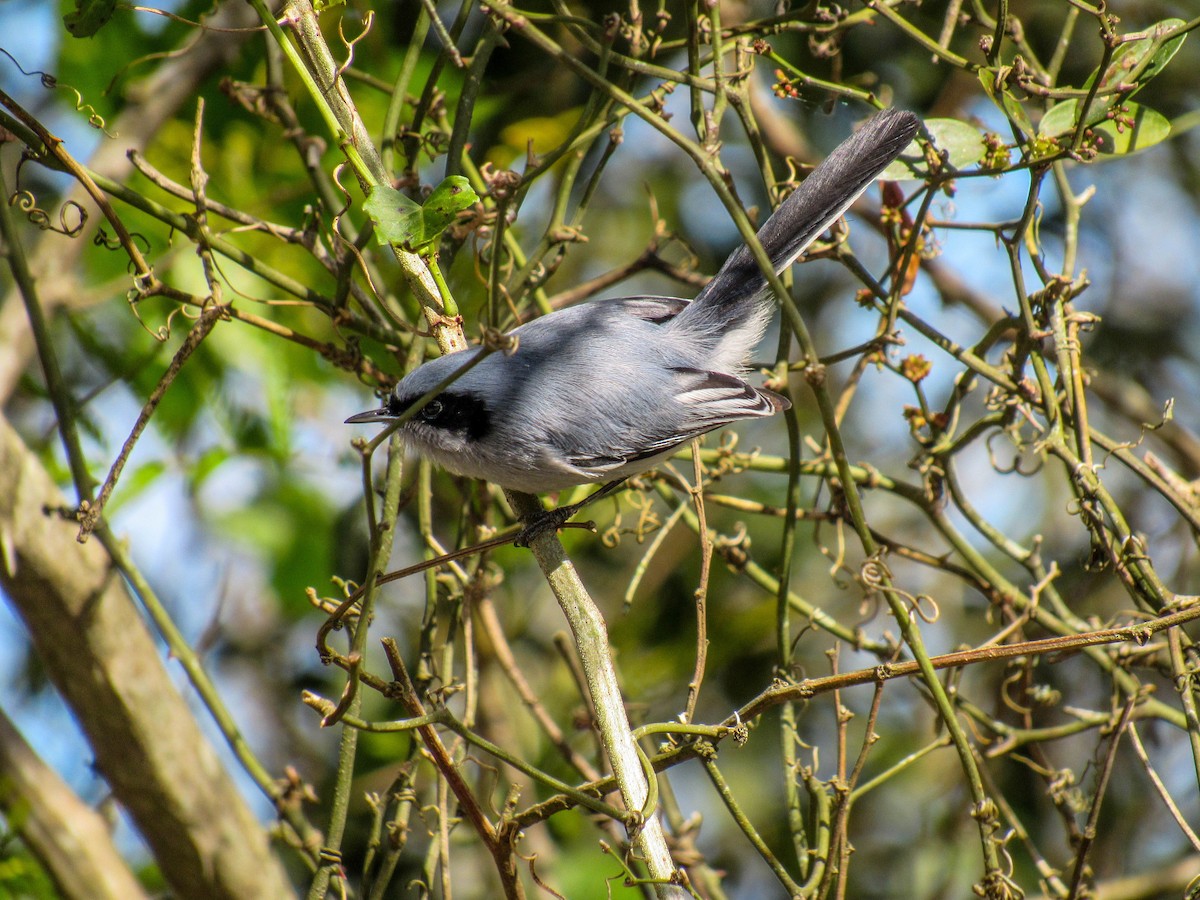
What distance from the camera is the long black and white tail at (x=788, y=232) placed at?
2.09 m

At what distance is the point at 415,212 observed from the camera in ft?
5.18

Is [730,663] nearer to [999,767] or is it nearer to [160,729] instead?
[999,767]

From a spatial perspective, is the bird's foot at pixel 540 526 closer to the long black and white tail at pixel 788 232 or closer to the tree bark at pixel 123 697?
the long black and white tail at pixel 788 232

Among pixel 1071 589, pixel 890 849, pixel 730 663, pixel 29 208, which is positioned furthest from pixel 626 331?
pixel 890 849

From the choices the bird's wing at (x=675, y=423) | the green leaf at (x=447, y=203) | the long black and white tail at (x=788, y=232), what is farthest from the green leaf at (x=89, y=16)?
the long black and white tail at (x=788, y=232)

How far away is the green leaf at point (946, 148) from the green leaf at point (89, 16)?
4.69 feet

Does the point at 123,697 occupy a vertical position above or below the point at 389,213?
below

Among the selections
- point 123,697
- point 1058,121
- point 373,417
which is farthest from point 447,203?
point 123,697

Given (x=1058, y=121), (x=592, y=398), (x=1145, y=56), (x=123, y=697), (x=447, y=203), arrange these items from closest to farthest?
1. (x=447, y=203)
2. (x=1145, y=56)
3. (x=1058, y=121)
4. (x=592, y=398)
5. (x=123, y=697)

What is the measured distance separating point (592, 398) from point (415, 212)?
2.31ft

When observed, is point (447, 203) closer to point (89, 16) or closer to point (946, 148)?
point (89, 16)

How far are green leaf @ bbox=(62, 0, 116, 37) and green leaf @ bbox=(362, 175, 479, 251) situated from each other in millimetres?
682

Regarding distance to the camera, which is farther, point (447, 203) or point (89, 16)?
point (89, 16)

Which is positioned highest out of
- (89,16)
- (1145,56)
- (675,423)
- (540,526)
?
(89,16)
